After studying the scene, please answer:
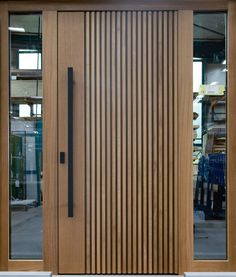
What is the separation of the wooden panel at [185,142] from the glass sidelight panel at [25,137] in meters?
1.24

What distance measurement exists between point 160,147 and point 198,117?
0.43 m

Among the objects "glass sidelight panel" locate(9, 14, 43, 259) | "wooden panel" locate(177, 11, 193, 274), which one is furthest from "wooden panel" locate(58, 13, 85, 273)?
"wooden panel" locate(177, 11, 193, 274)

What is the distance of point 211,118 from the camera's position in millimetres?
3996

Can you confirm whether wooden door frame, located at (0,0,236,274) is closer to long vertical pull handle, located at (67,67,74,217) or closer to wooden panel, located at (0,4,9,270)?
wooden panel, located at (0,4,9,270)

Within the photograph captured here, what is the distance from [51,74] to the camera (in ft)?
13.0

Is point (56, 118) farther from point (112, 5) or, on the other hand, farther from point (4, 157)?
point (112, 5)

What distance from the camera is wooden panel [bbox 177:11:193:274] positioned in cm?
395

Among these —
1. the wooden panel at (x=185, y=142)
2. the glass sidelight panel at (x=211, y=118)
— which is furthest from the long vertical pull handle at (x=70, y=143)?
the glass sidelight panel at (x=211, y=118)

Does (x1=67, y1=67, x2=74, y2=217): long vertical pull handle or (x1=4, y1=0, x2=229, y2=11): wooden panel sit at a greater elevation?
(x1=4, y1=0, x2=229, y2=11): wooden panel

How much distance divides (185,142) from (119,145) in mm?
584

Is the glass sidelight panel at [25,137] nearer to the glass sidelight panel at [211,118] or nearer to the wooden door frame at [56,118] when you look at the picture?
the wooden door frame at [56,118]

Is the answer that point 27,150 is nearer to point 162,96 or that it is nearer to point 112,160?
point 112,160

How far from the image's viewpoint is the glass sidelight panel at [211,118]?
3982 mm

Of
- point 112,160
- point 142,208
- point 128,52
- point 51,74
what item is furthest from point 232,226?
point 51,74
